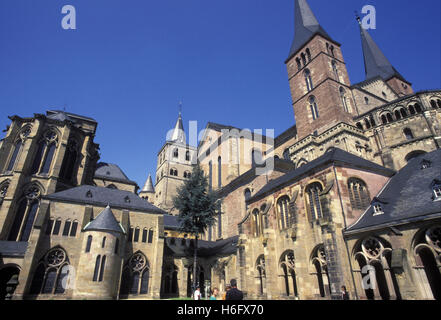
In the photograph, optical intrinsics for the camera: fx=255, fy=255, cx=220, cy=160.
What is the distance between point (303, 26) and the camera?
144 ft

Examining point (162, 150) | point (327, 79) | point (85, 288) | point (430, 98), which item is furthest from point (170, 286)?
point (162, 150)

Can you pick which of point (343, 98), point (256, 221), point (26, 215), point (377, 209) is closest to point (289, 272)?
point (256, 221)

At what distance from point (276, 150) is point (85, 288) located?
34.4 meters

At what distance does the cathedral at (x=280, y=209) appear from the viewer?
606 inches

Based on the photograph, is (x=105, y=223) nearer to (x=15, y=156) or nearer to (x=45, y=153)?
(x=45, y=153)

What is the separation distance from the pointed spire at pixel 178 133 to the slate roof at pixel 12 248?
47.8 m

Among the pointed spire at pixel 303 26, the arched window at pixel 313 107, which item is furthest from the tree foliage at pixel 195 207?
the pointed spire at pixel 303 26

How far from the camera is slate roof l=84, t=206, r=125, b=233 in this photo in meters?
25.2

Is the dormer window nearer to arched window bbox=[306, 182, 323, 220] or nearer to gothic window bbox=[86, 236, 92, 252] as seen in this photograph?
arched window bbox=[306, 182, 323, 220]

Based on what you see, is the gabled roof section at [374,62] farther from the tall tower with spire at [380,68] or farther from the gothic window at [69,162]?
the gothic window at [69,162]

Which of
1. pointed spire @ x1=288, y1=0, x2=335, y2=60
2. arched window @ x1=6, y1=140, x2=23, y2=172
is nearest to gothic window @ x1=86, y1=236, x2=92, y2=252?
arched window @ x1=6, y1=140, x2=23, y2=172

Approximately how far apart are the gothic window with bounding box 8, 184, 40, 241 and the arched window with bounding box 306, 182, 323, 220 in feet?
97.4
